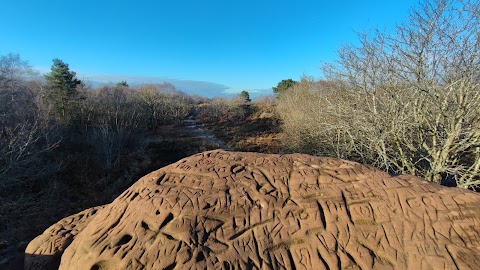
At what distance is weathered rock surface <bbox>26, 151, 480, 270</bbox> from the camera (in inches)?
105

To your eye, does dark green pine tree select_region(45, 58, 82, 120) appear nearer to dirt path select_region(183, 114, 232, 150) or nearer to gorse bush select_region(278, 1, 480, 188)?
dirt path select_region(183, 114, 232, 150)

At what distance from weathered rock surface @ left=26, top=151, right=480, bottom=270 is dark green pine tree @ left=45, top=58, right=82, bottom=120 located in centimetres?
1916

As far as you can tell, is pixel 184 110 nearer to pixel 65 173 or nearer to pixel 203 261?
pixel 65 173

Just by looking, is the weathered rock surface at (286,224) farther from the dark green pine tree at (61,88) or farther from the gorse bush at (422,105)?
the dark green pine tree at (61,88)

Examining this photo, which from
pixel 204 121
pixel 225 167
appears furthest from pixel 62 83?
pixel 225 167

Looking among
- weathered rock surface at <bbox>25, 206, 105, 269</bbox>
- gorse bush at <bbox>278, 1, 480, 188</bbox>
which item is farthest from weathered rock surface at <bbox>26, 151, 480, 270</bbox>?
gorse bush at <bbox>278, 1, 480, 188</bbox>

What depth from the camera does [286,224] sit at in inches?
116

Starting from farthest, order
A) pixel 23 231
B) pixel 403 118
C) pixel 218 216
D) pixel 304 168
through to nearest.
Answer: pixel 23 231 < pixel 403 118 < pixel 304 168 < pixel 218 216

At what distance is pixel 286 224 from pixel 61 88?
23062mm

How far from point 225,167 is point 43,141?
14691 mm

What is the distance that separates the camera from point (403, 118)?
7.54m

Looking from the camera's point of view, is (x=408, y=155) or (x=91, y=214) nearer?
(x=91, y=214)

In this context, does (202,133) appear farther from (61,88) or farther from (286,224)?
(286,224)

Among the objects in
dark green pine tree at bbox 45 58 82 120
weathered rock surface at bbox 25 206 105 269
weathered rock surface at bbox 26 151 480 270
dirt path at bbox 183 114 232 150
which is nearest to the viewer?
weathered rock surface at bbox 26 151 480 270
